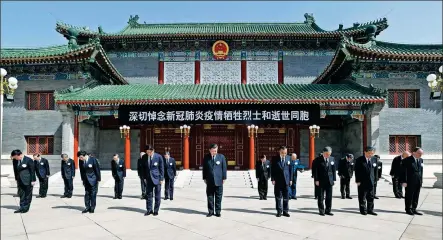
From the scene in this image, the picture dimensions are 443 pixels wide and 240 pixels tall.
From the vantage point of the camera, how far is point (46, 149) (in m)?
16.8

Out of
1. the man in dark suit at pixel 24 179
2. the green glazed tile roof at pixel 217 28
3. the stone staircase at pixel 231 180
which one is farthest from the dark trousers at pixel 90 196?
the green glazed tile roof at pixel 217 28

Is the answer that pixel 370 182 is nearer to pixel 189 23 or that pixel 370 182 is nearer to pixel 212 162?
pixel 212 162

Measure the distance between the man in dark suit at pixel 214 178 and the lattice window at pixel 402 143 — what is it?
12.1 meters

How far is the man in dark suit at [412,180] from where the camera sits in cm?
744

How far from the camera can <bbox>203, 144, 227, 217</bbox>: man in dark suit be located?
717 centimetres

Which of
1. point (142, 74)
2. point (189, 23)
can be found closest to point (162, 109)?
point (142, 74)

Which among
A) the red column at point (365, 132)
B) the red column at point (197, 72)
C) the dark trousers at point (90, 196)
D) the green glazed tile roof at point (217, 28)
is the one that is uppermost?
the green glazed tile roof at point (217, 28)

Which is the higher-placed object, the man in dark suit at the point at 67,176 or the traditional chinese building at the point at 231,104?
the traditional chinese building at the point at 231,104

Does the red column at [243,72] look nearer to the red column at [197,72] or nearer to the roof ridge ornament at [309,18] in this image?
the red column at [197,72]

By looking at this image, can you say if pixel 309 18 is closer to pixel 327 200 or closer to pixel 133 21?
pixel 133 21

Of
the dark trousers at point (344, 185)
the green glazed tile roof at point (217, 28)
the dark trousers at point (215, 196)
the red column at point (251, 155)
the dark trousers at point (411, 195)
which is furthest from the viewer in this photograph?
the green glazed tile roof at point (217, 28)

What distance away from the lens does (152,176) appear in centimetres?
737

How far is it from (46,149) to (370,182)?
49.7 ft

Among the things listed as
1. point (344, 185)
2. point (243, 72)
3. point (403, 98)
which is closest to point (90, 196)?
point (344, 185)
